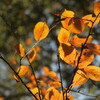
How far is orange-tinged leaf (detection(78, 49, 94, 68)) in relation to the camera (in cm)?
91

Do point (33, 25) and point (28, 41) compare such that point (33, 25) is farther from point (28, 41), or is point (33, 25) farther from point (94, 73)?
point (94, 73)

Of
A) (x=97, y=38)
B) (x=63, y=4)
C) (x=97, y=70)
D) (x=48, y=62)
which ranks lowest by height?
(x=97, y=70)

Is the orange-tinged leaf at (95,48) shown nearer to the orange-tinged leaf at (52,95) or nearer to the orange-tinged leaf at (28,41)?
the orange-tinged leaf at (52,95)

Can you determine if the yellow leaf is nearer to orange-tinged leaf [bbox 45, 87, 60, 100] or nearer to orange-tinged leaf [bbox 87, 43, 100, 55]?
orange-tinged leaf [bbox 87, 43, 100, 55]

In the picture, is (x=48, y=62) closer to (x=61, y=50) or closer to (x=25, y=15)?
(x=25, y=15)

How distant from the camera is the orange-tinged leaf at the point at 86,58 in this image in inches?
35.6

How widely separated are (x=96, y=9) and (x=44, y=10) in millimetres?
3290

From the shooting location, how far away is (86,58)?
0.92 m

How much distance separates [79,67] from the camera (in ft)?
2.96

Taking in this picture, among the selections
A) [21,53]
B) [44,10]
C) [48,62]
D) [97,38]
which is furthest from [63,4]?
[21,53]

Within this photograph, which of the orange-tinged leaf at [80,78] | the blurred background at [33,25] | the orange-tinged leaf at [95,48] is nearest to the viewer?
the orange-tinged leaf at [95,48]

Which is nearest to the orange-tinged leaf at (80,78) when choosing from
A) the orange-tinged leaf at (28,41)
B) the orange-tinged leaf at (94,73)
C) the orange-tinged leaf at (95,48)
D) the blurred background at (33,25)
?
the orange-tinged leaf at (94,73)

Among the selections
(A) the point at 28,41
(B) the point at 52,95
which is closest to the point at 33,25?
(A) the point at 28,41

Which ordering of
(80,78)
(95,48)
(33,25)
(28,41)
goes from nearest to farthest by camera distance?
(95,48), (80,78), (33,25), (28,41)
